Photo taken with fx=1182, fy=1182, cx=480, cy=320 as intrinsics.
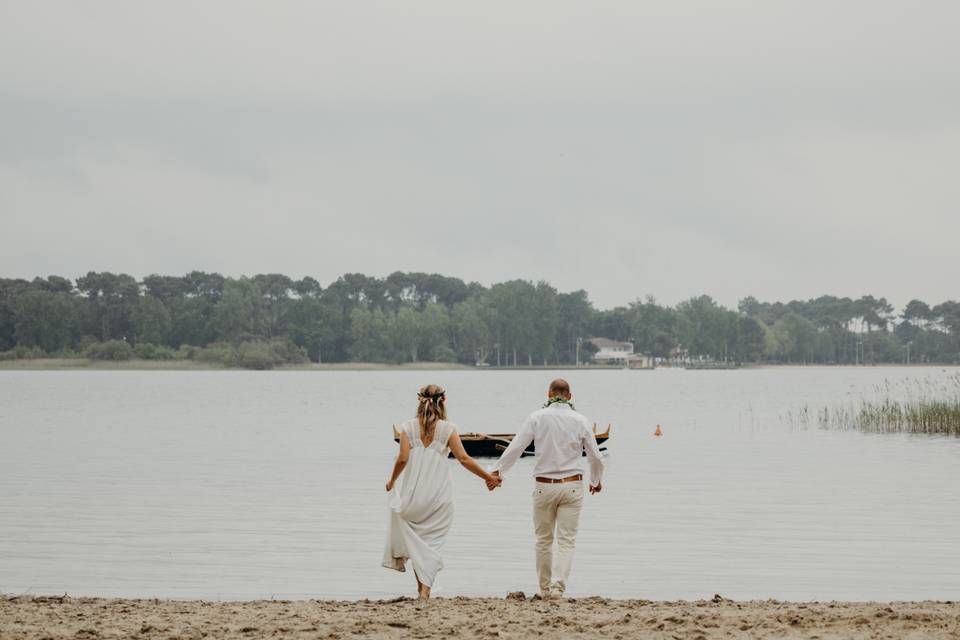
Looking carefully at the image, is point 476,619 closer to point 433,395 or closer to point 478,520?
point 433,395

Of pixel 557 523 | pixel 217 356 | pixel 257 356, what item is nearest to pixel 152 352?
pixel 217 356

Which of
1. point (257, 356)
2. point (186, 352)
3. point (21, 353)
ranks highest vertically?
point (186, 352)

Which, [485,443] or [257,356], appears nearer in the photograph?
[485,443]

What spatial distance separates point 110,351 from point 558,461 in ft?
521

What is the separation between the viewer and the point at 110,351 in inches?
6334

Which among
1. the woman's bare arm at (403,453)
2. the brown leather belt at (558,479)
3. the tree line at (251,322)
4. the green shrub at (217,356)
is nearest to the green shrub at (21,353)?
the tree line at (251,322)

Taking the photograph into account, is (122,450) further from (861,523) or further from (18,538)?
(861,523)

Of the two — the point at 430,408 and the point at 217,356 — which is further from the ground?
the point at 217,356

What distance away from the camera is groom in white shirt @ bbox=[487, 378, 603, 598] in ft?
34.2

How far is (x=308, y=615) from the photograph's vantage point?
9.73 m

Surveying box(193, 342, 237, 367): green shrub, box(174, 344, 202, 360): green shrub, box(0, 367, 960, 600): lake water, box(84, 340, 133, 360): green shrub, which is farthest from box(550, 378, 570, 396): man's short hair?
box(193, 342, 237, 367): green shrub

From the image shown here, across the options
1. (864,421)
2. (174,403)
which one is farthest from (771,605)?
(174,403)

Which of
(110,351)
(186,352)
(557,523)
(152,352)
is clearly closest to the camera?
(557,523)

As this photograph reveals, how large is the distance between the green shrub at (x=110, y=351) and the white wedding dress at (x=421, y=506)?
157 m
